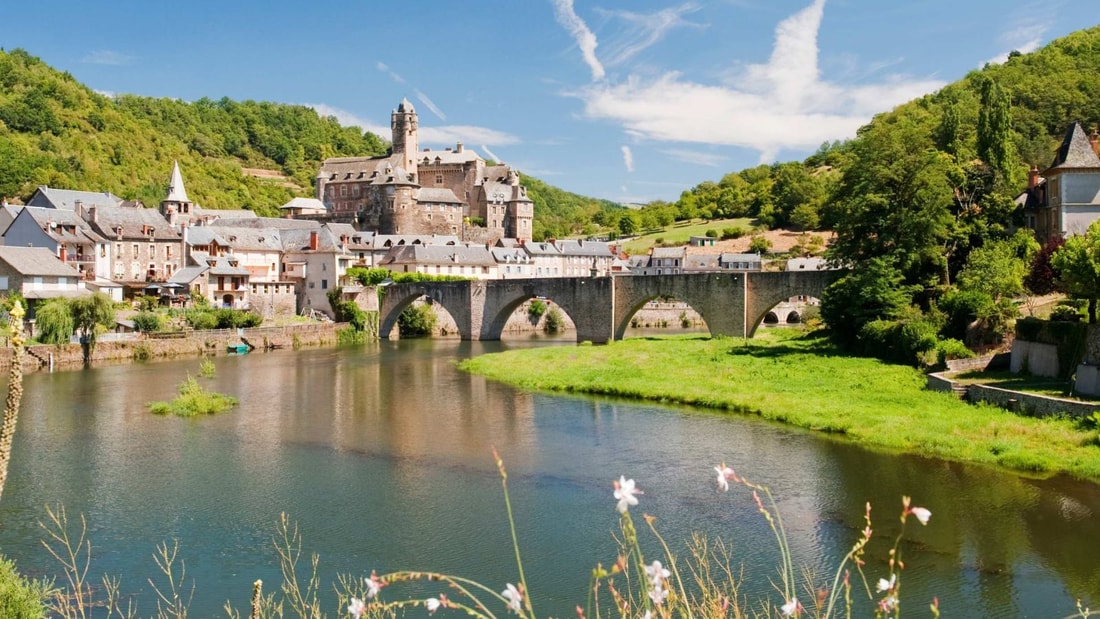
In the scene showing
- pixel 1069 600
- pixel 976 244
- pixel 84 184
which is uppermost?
pixel 84 184

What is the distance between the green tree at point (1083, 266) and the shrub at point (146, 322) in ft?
130

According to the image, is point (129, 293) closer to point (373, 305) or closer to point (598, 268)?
point (373, 305)

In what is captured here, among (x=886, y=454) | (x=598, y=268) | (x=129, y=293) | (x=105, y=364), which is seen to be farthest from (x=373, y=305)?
(x=886, y=454)

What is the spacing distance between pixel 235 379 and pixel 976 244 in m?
30.6

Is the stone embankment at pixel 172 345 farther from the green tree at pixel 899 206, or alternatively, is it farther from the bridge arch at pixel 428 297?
the green tree at pixel 899 206

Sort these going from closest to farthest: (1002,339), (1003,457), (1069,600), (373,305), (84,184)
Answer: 1. (1069,600)
2. (1003,457)
3. (1002,339)
4. (373,305)
5. (84,184)

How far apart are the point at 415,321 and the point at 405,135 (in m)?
34.4

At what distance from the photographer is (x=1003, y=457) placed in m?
18.8

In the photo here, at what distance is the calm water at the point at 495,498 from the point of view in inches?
519

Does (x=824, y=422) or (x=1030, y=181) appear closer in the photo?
(x=824, y=422)

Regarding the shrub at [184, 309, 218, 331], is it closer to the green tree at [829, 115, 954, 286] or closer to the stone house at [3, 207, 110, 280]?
the stone house at [3, 207, 110, 280]

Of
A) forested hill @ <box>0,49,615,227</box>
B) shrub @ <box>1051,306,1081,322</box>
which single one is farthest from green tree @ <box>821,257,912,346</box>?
forested hill @ <box>0,49,615,227</box>

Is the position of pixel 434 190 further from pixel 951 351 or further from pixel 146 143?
pixel 951 351

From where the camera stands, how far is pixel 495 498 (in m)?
17.0
